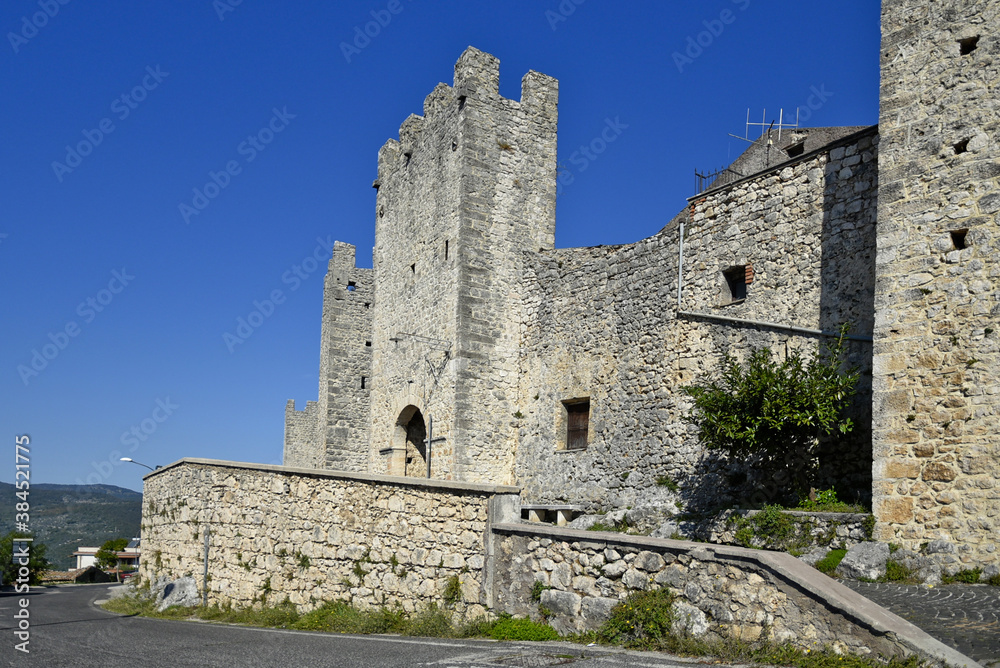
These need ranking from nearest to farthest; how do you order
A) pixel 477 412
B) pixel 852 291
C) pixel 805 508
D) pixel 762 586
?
1. pixel 762 586
2. pixel 805 508
3. pixel 852 291
4. pixel 477 412

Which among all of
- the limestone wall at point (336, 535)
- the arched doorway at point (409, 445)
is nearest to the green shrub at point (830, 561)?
the limestone wall at point (336, 535)

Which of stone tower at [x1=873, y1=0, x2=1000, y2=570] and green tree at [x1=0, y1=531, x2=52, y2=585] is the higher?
stone tower at [x1=873, y1=0, x2=1000, y2=570]

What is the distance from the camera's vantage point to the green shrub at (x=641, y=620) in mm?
7296

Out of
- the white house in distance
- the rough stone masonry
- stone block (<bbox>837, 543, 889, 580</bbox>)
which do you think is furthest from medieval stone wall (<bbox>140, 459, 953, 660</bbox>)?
→ the white house in distance

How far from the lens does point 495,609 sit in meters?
9.06

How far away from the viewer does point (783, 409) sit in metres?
10.6

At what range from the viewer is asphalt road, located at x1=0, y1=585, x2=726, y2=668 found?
696 cm

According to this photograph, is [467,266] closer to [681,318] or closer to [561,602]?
[681,318]

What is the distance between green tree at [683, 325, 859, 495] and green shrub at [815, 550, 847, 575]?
5.46ft

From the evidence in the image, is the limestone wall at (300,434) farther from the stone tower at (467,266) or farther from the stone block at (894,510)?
the stone block at (894,510)

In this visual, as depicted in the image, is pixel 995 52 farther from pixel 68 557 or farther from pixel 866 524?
pixel 68 557

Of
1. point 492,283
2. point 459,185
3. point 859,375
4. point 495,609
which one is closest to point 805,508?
point 859,375

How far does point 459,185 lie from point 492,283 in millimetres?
Answer: 2119

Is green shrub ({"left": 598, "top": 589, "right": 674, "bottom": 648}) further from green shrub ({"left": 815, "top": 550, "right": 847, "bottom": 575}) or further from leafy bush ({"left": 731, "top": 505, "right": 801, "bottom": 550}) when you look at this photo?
leafy bush ({"left": 731, "top": 505, "right": 801, "bottom": 550})
